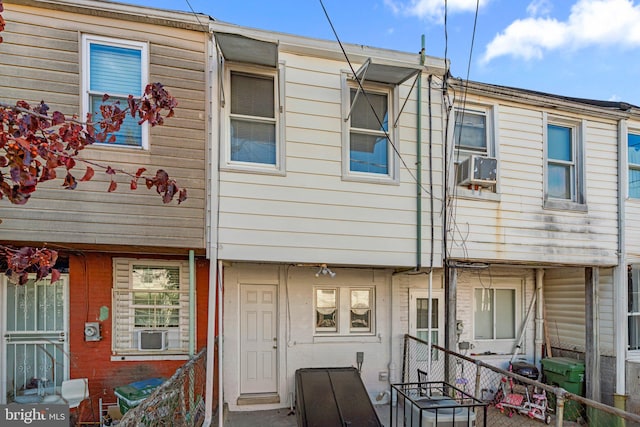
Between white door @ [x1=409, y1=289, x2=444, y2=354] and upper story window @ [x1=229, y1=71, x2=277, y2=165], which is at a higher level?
upper story window @ [x1=229, y1=71, x2=277, y2=165]

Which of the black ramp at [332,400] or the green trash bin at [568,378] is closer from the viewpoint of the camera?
the black ramp at [332,400]

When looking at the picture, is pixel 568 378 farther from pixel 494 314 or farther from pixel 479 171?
pixel 479 171

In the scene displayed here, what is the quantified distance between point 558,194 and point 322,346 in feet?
16.4

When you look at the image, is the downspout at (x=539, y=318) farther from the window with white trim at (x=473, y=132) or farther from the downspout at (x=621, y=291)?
the window with white trim at (x=473, y=132)

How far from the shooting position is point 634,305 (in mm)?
7113

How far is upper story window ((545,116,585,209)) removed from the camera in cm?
639

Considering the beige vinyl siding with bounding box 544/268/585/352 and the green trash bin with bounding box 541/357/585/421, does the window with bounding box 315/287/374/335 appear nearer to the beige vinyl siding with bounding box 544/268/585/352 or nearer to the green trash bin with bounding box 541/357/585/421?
the green trash bin with bounding box 541/357/585/421

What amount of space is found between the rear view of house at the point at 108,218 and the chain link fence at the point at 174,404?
69 cm

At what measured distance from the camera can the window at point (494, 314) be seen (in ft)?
24.5

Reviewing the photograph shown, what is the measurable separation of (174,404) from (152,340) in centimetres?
238

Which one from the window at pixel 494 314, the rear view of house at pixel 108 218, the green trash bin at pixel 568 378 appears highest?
the rear view of house at pixel 108 218

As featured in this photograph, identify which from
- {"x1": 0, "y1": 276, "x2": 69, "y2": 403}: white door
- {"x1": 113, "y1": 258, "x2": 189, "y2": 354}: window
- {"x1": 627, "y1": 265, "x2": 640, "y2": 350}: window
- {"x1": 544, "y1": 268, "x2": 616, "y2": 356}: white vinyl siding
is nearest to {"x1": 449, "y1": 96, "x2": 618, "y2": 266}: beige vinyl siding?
{"x1": 544, "y1": 268, "x2": 616, "y2": 356}: white vinyl siding

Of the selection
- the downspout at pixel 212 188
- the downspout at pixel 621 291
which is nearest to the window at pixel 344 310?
the downspout at pixel 212 188

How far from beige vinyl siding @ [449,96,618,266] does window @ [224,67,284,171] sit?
2.99m
